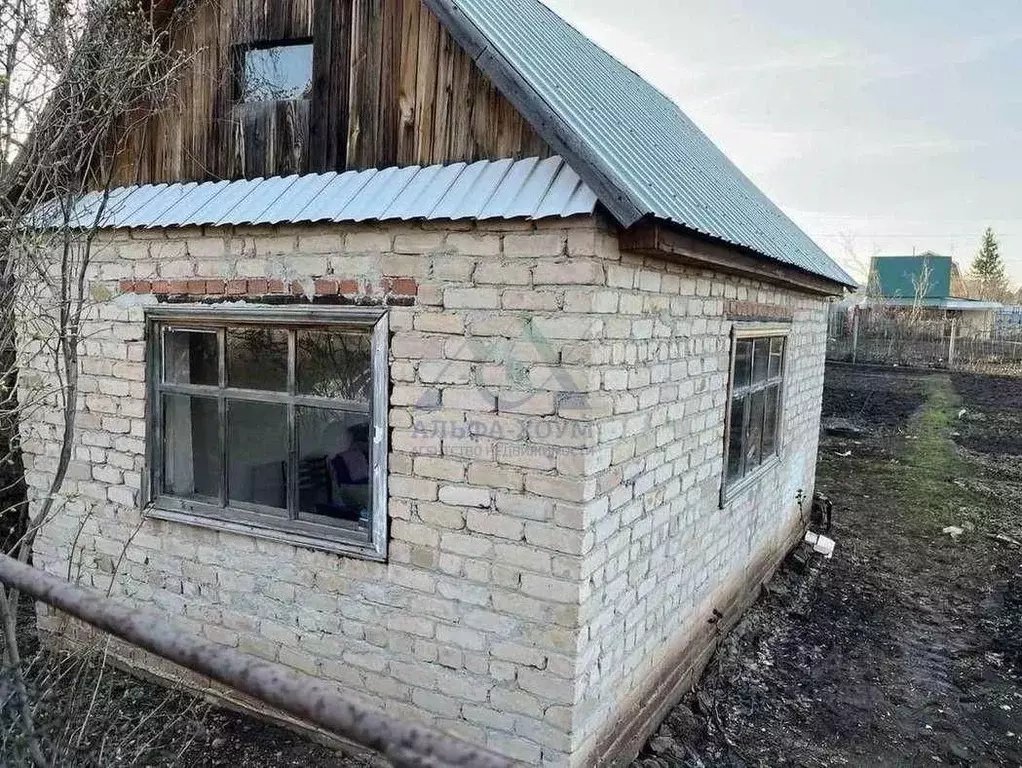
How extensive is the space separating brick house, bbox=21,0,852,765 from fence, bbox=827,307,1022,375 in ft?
82.0

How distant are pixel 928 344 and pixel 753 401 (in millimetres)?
25598

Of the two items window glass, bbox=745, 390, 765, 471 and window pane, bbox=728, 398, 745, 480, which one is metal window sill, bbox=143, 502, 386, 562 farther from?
window glass, bbox=745, 390, 765, 471

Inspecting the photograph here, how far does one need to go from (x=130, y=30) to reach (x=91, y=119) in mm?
592

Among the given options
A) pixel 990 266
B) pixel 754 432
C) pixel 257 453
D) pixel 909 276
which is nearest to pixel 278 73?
pixel 257 453

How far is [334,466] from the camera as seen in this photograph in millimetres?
4016

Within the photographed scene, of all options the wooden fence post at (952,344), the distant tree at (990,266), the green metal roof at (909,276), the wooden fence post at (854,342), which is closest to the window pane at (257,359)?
the wooden fence post at (854,342)

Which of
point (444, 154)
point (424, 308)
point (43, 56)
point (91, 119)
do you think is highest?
point (43, 56)

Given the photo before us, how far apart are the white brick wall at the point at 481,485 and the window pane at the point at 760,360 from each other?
131 cm

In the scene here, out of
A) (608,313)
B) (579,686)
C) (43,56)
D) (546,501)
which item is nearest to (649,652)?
(579,686)

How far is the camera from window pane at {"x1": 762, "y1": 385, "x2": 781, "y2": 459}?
6.43 meters

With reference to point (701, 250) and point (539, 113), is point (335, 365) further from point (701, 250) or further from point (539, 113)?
point (701, 250)

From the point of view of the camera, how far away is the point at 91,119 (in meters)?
4.36

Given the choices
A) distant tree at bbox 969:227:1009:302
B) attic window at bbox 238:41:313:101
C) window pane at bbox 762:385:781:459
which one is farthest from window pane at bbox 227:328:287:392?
distant tree at bbox 969:227:1009:302

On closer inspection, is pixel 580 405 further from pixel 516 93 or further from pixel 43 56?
pixel 43 56
